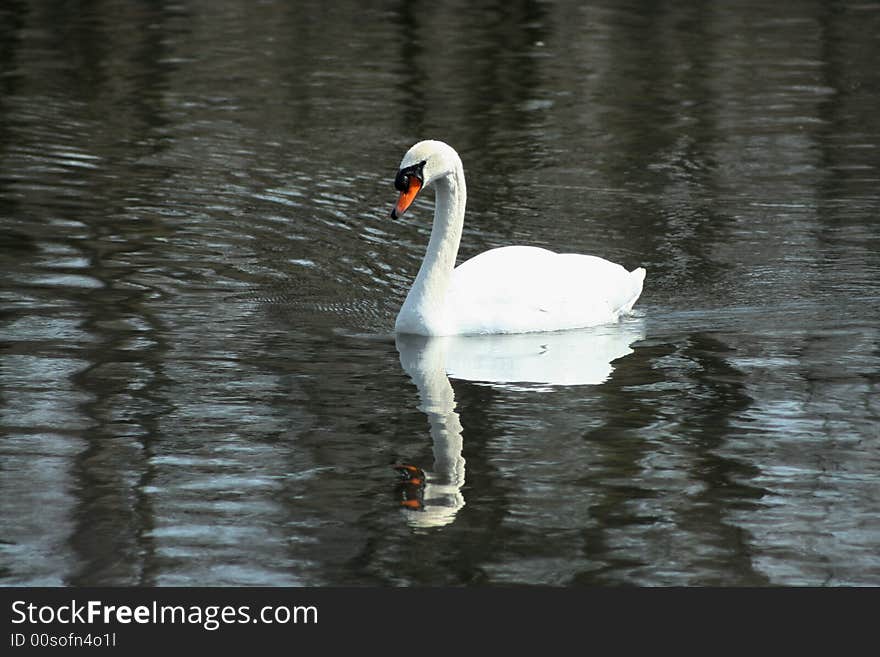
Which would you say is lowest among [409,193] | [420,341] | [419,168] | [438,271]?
[420,341]

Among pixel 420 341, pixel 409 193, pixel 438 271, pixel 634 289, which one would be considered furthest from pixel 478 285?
pixel 634 289

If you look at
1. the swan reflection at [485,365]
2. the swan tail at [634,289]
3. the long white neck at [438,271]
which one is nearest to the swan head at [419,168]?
the long white neck at [438,271]

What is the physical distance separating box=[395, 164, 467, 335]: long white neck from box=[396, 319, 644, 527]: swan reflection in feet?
0.32

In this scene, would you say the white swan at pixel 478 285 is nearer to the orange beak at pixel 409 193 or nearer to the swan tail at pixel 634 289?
the orange beak at pixel 409 193

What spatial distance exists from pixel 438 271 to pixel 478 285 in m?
0.26

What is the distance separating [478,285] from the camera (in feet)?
35.6

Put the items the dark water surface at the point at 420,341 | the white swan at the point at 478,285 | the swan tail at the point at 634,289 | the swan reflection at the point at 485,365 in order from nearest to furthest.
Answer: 1. the dark water surface at the point at 420,341
2. the swan reflection at the point at 485,365
3. the white swan at the point at 478,285
4. the swan tail at the point at 634,289

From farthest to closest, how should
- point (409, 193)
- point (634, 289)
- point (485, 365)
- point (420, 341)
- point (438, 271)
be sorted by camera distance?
point (634, 289), point (438, 271), point (420, 341), point (409, 193), point (485, 365)

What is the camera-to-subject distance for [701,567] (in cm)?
679

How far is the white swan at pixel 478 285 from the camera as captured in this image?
Answer: 35.2 ft

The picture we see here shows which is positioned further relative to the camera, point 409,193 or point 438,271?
point 438,271

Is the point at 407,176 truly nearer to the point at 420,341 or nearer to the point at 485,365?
the point at 420,341

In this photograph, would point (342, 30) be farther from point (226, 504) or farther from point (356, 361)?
point (226, 504)

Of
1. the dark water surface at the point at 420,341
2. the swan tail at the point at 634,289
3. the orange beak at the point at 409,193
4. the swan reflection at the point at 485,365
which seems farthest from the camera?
the swan tail at the point at 634,289
